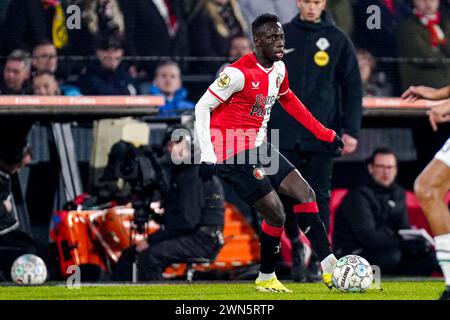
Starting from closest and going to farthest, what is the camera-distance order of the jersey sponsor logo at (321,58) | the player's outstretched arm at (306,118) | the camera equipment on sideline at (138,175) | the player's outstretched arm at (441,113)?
the player's outstretched arm at (441,113), the player's outstretched arm at (306,118), the jersey sponsor logo at (321,58), the camera equipment on sideline at (138,175)

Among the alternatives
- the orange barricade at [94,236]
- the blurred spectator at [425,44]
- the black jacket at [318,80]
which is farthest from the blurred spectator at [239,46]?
A: the black jacket at [318,80]

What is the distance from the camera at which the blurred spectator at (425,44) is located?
1478 cm

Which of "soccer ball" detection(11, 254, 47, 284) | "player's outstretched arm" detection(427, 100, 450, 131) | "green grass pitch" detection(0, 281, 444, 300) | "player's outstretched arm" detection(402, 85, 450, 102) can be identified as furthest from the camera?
"soccer ball" detection(11, 254, 47, 284)

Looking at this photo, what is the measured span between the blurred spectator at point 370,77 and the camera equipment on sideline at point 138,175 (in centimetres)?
276

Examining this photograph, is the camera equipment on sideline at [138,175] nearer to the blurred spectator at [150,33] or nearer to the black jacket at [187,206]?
the black jacket at [187,206]

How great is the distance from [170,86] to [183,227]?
225cm

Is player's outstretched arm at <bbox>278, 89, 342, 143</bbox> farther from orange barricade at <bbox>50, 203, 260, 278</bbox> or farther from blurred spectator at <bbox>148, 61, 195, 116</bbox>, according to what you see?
blurred spectator at <bbox>148, 61, 195, 116</bbox>

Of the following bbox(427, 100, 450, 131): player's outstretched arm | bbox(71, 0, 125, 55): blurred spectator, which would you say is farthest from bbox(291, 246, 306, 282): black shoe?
bbox(71, 0, 125, 55): blurred spectator

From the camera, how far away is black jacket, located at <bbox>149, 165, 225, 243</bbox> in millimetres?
12898

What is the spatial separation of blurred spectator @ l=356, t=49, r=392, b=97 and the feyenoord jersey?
441 cm

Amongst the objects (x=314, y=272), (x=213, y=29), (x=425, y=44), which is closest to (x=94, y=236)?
(x=314, y=272)
